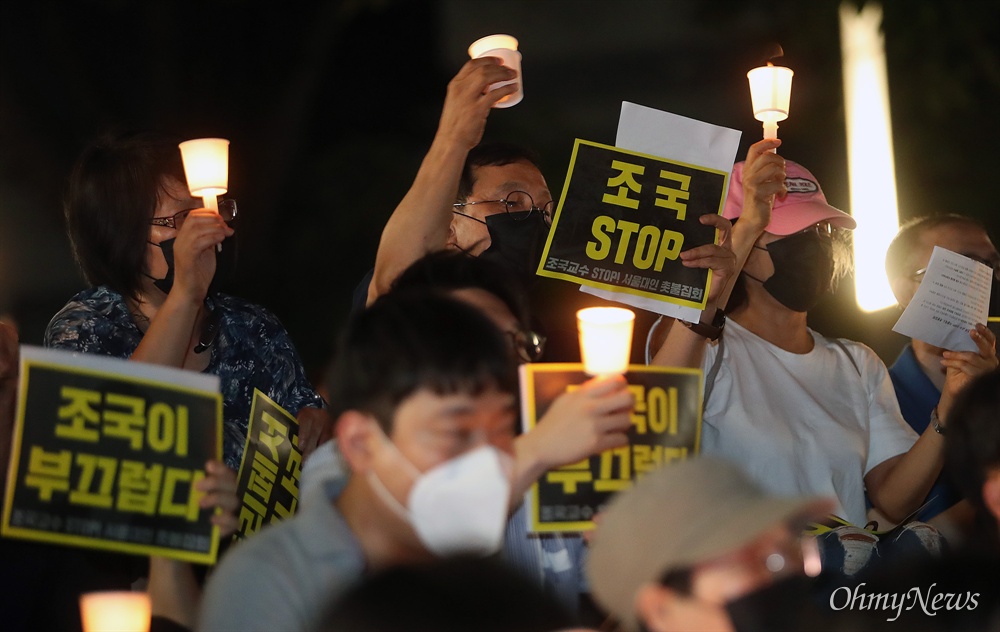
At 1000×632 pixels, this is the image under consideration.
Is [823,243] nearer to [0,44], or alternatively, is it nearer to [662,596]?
[662,596]

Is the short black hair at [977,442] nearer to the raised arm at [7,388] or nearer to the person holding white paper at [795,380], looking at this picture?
the person holding white paper at [795,380]

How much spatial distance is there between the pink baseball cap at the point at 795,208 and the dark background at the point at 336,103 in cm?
467

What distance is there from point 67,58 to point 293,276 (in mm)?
2516

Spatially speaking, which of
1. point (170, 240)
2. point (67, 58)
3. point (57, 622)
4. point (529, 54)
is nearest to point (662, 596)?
point (57, 622)

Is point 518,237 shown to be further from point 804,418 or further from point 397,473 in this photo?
point 397,473

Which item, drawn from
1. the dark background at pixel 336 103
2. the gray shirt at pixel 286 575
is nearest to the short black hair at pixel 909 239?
the gray shirt at pixel 286 575

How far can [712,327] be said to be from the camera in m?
4.40

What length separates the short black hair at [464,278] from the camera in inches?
141

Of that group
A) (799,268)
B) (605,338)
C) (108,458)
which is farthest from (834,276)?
(108,458)

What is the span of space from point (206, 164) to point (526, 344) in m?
1.16

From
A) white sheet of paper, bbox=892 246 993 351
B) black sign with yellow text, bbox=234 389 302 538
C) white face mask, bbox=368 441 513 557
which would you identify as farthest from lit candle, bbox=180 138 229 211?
white sheet of paper, bbox=892 246 993 351

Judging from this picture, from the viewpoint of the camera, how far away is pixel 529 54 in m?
14.6

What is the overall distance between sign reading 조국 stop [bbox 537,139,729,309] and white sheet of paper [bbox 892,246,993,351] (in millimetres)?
923

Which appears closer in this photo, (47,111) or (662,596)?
(662,596)
